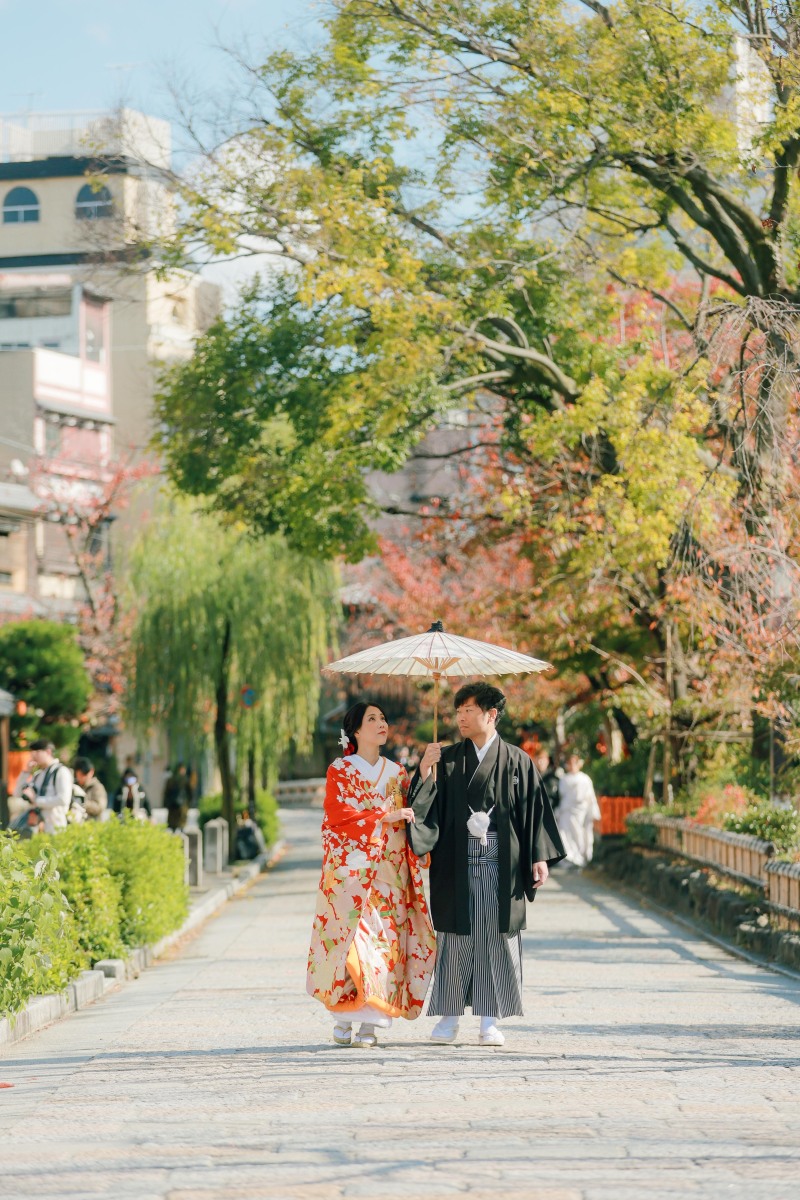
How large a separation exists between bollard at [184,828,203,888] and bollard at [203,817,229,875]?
2.72 m

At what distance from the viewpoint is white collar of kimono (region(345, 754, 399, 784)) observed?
941cm

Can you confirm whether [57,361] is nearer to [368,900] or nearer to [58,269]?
[58,269]

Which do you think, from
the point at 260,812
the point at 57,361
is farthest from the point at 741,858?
the point at 57,361

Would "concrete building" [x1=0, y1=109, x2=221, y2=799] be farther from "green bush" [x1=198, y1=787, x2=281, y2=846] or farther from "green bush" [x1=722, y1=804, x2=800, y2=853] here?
"green bush" [x1=722, y1=804, x2=800, y2=853]

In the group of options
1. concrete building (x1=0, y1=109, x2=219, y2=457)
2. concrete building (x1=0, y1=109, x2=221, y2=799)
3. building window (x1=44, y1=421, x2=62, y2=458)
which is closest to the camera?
concrete building (x1=0, y1=109, x2=221, y2=799)

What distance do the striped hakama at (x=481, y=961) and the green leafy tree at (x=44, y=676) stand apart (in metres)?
31.2

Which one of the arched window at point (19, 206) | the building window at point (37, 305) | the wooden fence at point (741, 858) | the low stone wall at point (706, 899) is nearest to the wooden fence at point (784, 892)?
the wooden fence at point (741, 858)

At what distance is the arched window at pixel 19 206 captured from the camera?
57.3 metres

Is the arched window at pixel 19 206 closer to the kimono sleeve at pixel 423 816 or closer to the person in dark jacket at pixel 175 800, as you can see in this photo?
the person in dark jacket at pixel 175 800

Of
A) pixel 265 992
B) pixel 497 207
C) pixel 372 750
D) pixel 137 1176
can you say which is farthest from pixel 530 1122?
pixel 497 207

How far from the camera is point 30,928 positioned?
10.5 meters

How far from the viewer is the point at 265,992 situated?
496 inches

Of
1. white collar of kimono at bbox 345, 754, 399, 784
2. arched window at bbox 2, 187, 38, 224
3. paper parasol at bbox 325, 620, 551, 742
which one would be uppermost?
arched window at bbox 2, 187, 38, 224

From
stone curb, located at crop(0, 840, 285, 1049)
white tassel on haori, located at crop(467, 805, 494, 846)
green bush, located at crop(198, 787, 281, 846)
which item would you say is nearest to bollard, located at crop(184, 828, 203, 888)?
stone curb, located at crop(0, 840, 285, 1049)
